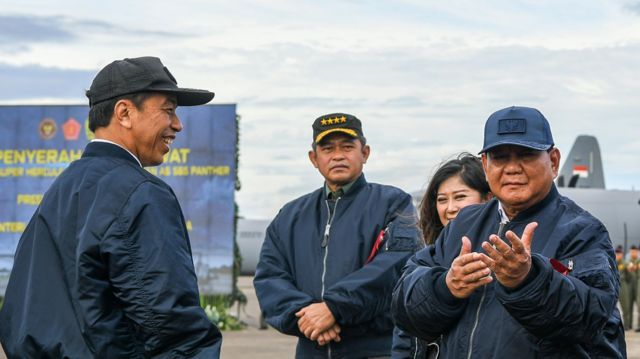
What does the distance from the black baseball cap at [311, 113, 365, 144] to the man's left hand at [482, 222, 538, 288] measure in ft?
9.41

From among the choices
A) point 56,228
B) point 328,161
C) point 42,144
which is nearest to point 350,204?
point 328,161

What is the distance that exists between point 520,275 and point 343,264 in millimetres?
2649

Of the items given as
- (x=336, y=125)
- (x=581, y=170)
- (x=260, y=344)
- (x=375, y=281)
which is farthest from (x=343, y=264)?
(x=581, y=170)

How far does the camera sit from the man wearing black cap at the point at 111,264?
3.39 m

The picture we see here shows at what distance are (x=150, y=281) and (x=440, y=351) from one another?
1.00 metres

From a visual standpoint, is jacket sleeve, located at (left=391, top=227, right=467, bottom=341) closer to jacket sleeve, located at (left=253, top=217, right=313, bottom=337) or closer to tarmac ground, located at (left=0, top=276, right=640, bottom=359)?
jacket sleeve, located at (left=253, top=217, right=313, bottom=337)

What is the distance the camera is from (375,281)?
578 centimetres

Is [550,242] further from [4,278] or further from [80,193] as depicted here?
[4,278]

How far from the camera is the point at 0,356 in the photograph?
1410 cm

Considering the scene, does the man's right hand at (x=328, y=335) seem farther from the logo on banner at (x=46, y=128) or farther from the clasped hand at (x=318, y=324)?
the logo on banner at (x=46, y=128)

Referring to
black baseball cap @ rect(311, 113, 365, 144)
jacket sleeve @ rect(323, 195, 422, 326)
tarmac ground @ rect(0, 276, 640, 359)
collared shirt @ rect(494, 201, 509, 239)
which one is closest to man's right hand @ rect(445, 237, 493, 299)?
collared shirt @ rect(494, 201, 509, 239)

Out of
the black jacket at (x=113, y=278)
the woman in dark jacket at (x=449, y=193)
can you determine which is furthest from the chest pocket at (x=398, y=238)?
the black jacket at (x=113, y=278)

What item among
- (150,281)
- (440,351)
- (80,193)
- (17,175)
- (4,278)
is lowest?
(4,278)

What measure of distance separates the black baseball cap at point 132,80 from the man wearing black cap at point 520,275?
1019 mm
